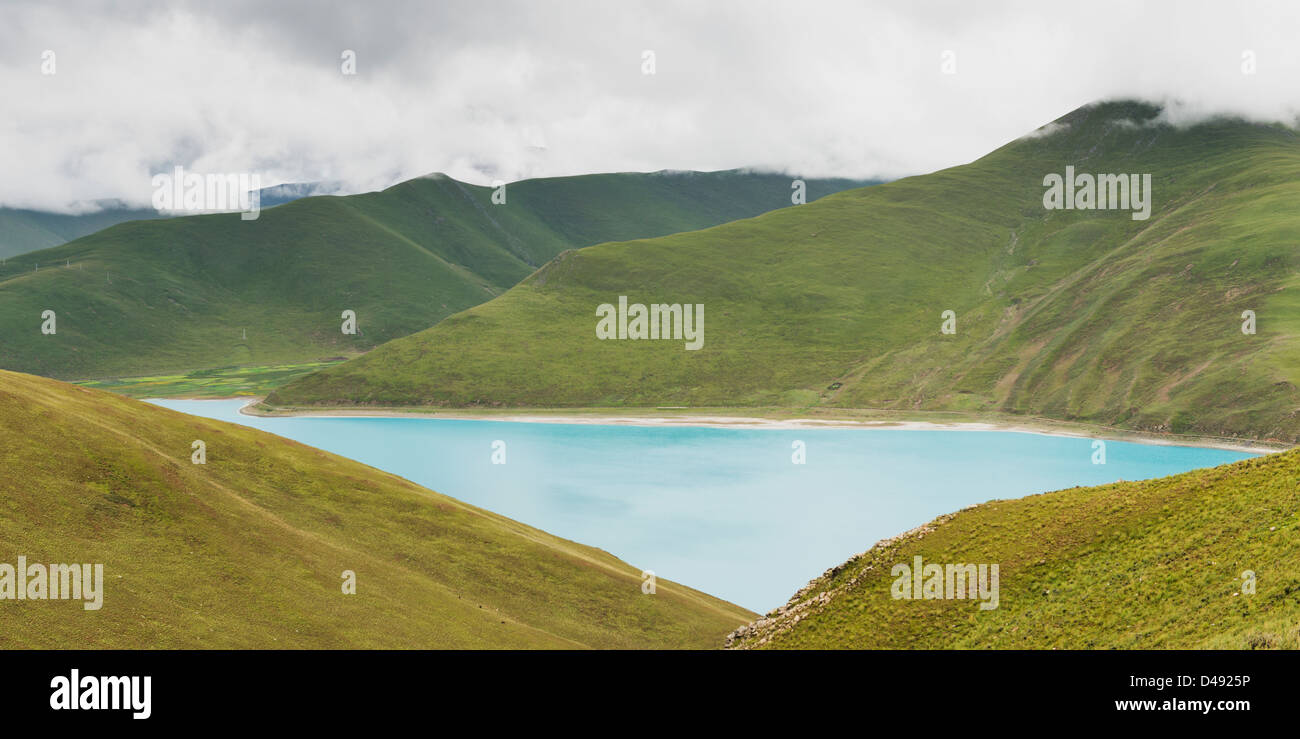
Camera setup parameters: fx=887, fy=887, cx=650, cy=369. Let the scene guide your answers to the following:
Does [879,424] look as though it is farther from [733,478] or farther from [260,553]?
[260,553]

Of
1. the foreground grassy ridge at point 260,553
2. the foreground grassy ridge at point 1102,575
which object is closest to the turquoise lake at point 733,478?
the foreground grassy ridge at point 260,553

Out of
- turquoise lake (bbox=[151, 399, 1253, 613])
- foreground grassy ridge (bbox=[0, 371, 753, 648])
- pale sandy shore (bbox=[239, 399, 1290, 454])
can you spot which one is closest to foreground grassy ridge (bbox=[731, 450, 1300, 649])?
foreground grassy ridge (bbox=[0, 371, 753, 648])

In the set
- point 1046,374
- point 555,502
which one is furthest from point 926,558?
point 1046,374

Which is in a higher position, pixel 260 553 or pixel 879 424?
pixel 879 424

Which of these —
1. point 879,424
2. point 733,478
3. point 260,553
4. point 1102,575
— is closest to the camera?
point 1102,575

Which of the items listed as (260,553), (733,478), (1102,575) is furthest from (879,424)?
(260,553)

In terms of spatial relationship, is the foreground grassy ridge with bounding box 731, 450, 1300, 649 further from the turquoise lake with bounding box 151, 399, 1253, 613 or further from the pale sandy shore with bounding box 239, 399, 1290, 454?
the pale sandy shore with bounding box 239, 399, 1290, 454
